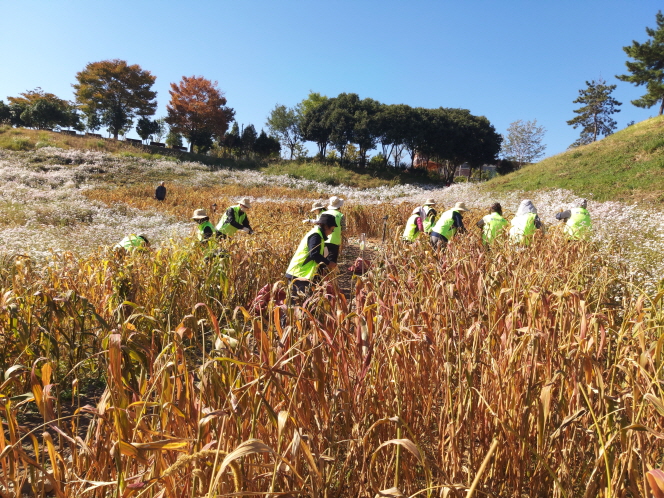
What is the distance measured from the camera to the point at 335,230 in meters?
5.02

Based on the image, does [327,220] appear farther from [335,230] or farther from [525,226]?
[525,226]

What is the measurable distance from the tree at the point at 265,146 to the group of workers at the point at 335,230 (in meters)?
39.3

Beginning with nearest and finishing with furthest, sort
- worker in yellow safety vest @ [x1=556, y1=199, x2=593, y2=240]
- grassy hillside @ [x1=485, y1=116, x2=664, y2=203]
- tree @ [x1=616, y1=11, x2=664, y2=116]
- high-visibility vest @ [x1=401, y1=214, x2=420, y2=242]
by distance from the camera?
worker in yellow safety vest @ [x1=556, y1=199, x2=593, y2=240] → high-visibility vest @ [x1=401, y1=214, x2=420, y2=242] → grassy hillside @ [x1=485, y1=116, x2=664, y2=203] → tree @ [x1=616, y1=11, x2=664, y2=116]

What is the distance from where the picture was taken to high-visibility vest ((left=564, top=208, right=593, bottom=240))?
557 cm

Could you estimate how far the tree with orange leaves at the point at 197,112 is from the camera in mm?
42656

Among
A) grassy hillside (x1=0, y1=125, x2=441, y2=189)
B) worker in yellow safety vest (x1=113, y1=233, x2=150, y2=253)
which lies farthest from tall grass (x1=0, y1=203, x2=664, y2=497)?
grassy hillside (x1=0, y1=125, x2=441, y2=189)

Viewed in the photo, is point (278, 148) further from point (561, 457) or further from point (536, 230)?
point (561, 457)

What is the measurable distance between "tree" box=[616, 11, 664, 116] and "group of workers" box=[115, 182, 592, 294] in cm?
3408

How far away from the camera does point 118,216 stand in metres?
12.9

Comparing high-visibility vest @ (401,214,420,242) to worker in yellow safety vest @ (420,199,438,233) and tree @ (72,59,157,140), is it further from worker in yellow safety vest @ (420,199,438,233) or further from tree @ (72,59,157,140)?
tree @ (72,59,157,140)

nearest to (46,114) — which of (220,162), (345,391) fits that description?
(220,162)

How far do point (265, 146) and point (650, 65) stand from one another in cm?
3554

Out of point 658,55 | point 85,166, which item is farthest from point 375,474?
point 658,55

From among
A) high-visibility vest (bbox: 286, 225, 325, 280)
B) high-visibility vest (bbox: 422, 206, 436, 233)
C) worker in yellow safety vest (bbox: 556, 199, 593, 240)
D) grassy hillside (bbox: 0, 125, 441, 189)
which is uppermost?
grassy hillside (bbox: 0, 125, 441, 189)
